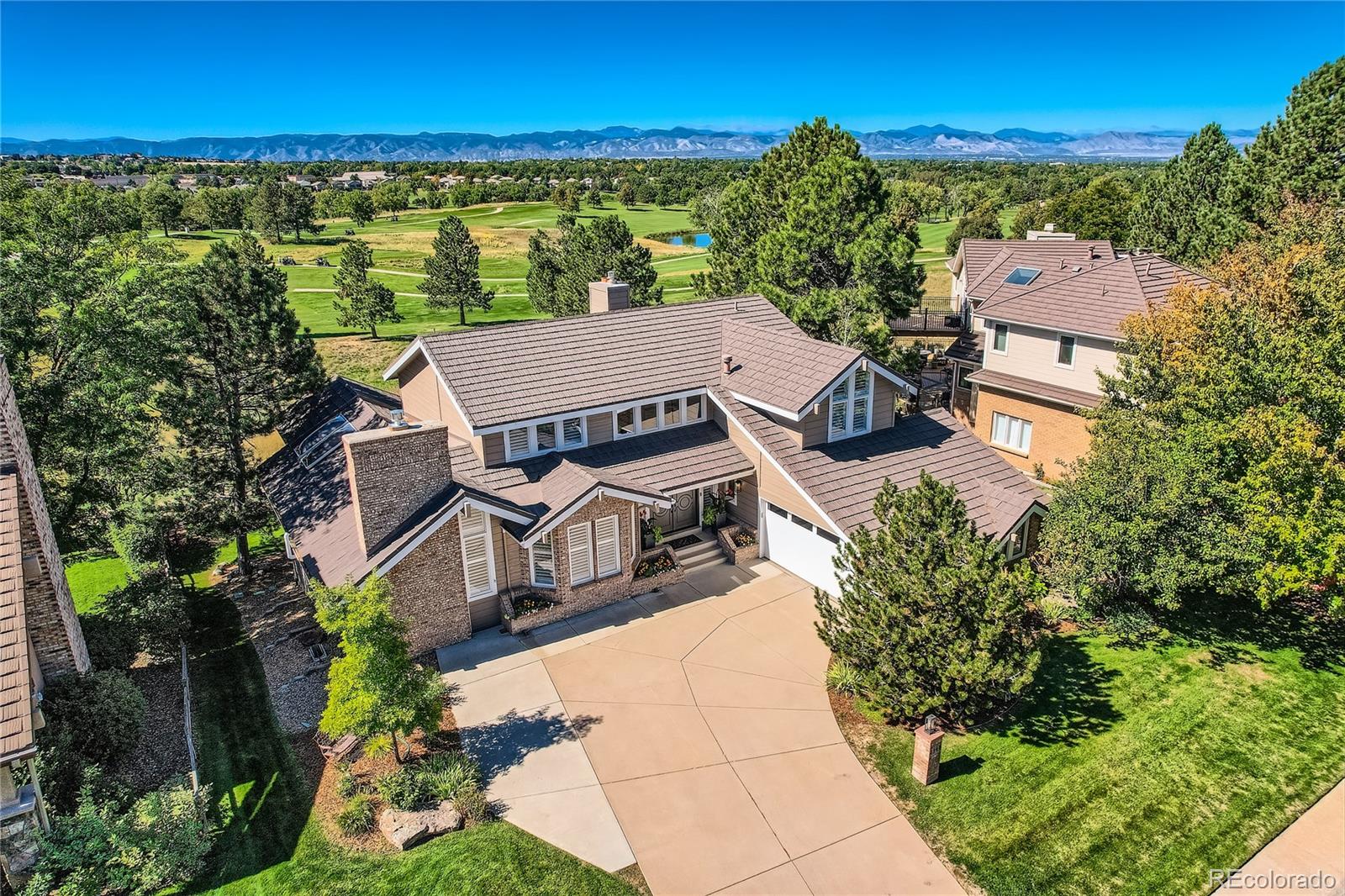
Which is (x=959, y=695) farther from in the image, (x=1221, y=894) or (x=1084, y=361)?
(x=1084, y=361)

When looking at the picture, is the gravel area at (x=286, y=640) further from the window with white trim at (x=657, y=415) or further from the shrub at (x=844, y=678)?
the shrub at (x=844, y=678)

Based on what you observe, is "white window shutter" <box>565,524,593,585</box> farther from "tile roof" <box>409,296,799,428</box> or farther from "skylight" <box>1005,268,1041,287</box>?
"skylight" <box>1005,268,1041,287</box>

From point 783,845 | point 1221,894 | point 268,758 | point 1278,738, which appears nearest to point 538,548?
point 268,758

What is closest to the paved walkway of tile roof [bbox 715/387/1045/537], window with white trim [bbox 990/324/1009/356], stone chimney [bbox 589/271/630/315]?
tile roof [bbox 715/387/1045/537]

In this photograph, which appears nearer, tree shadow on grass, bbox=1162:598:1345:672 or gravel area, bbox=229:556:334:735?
gravel area, bbox=229:556:334:735

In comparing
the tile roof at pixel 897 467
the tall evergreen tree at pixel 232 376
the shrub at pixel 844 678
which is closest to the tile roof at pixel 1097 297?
the tile roof at pixel 897 467

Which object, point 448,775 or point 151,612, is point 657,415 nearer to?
point 448,775
